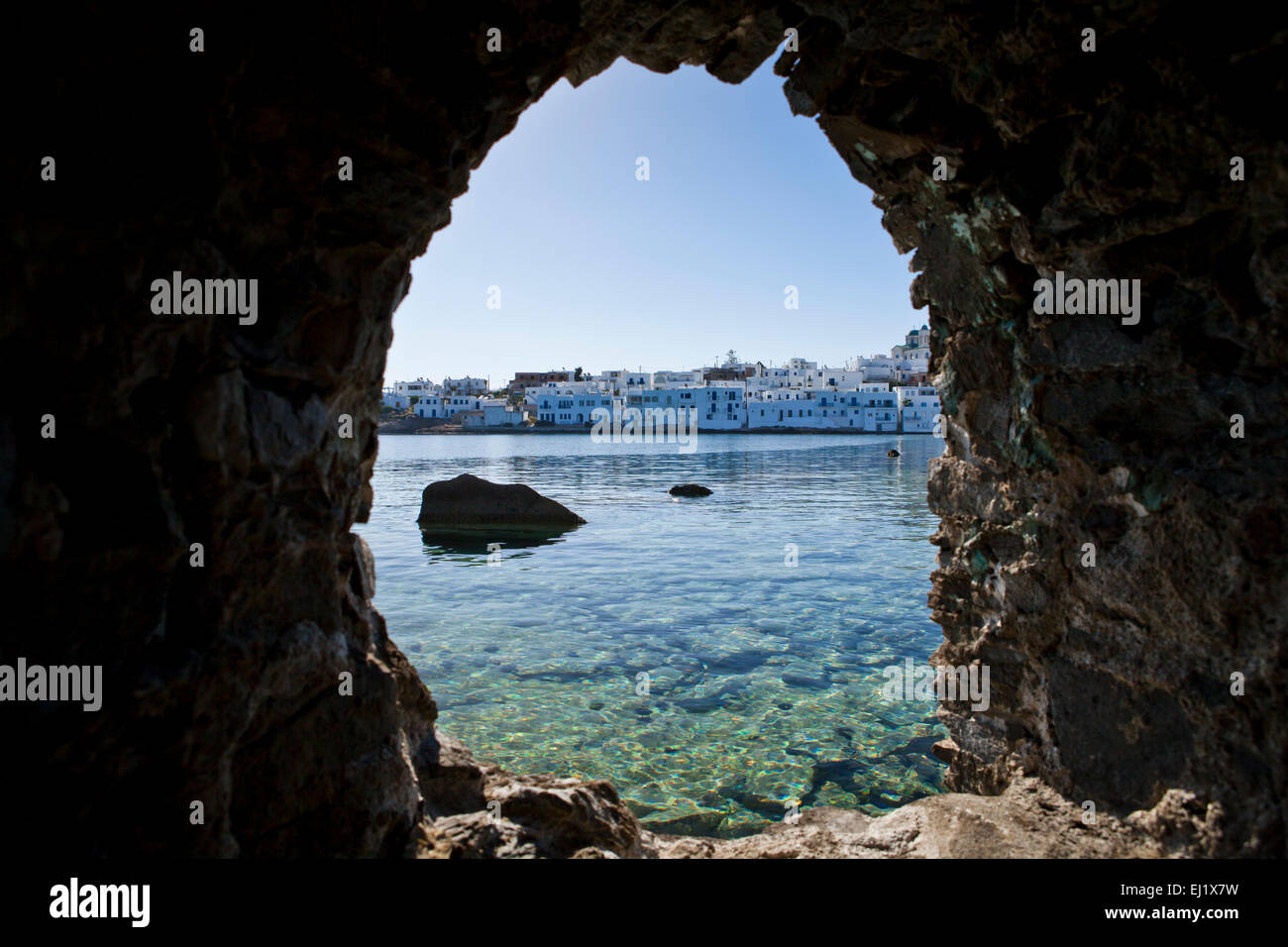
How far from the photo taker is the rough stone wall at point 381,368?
9.78 feet

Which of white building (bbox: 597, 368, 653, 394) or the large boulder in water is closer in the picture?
the large boulder in water

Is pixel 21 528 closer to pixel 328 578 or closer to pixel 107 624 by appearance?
pixel 107 624

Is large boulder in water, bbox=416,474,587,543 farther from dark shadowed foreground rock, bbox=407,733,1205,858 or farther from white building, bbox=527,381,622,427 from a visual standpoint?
white building, bbox=527,381,622,427

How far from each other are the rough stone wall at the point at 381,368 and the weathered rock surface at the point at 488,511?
1775cm

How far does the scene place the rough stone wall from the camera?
2.98 meters

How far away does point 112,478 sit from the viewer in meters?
3.16

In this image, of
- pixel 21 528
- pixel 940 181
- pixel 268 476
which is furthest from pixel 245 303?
pixel 940 181

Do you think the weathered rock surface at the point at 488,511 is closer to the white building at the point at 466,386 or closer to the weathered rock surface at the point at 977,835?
the weathered rock surface at the point at 977,835

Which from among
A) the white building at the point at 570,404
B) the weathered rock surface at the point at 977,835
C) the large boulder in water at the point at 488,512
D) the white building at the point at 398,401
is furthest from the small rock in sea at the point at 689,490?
the white building at the point at 398,401

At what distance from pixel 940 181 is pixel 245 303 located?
463cm

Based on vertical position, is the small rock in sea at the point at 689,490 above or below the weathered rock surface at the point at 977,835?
above

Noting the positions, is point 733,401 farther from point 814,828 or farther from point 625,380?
point 814,828

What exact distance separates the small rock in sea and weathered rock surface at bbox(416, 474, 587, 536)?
9505mm

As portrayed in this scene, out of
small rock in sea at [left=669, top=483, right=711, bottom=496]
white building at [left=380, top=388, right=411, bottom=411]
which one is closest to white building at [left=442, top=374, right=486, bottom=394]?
white building at [left=380, top=388, right=411, bottom=411]
